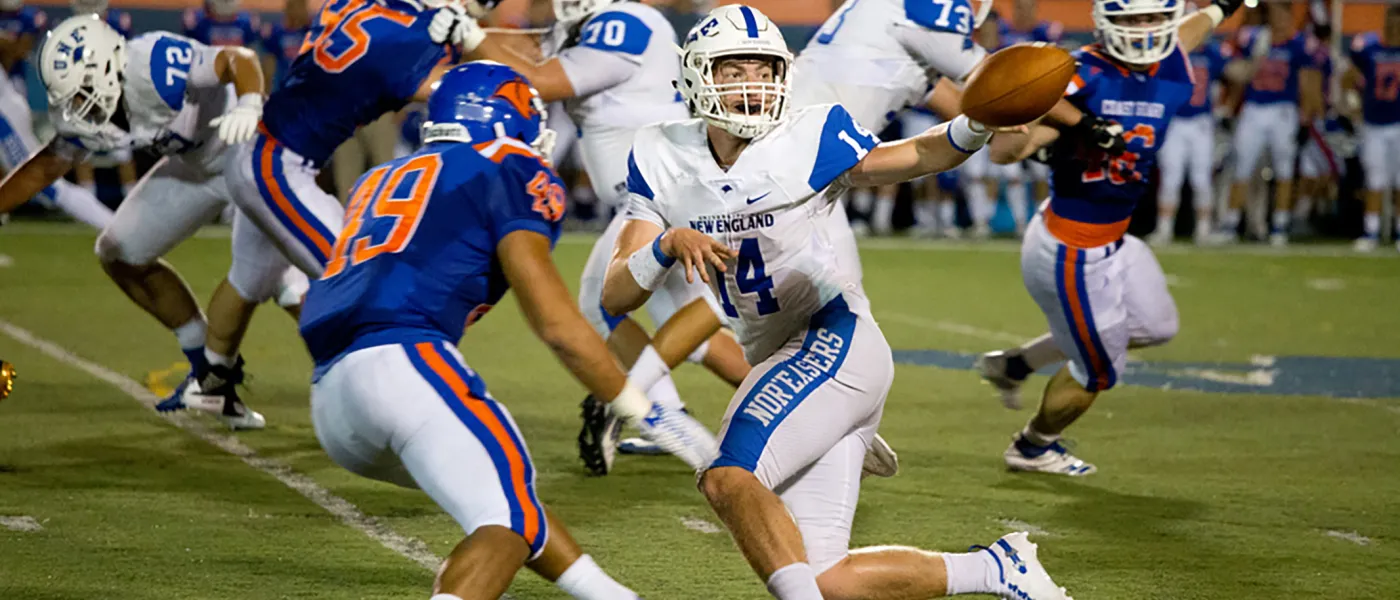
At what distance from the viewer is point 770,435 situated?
3.89 meters

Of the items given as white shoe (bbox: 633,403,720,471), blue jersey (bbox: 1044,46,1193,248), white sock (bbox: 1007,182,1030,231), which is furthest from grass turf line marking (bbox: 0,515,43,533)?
white sock (bbox: 1007,182,1030,231)

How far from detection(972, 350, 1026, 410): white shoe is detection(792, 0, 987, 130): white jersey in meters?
1.14

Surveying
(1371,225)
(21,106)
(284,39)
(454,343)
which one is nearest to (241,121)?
(454,343)

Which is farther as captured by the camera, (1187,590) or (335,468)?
(335,468)

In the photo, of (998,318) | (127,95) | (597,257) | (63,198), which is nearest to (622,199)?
(597,257)

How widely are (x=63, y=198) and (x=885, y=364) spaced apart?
4.21m

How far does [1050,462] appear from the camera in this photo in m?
6.09

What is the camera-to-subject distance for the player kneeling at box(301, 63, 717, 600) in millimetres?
3457

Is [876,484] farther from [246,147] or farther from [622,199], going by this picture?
[246,147]

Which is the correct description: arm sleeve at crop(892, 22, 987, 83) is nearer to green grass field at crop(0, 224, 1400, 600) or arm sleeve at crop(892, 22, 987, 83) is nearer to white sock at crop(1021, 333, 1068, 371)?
white sock at crop(1021, 333, 1068, 371)

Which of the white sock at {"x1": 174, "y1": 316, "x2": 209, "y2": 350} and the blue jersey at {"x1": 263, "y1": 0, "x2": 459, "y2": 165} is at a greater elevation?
the blue jersey at {"x1": 263, "y1": 0, "x2": 459, "y2": 165}

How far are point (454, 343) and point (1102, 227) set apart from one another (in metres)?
2.92

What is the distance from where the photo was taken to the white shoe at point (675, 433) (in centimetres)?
362

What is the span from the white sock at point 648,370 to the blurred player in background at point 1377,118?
36.2ft
